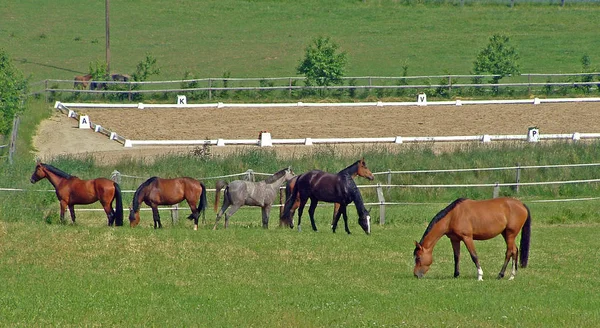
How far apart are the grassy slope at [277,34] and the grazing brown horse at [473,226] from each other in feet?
154

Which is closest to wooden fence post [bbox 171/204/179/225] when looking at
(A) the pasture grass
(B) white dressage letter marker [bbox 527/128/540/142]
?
(A) the pasture grass

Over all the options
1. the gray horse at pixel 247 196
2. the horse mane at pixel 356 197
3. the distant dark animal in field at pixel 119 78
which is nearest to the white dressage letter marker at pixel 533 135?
the horse mane at pixel 356 197

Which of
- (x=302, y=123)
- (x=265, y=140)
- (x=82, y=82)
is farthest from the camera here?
(x=82, y=82)

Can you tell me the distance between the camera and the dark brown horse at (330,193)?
2572 cm

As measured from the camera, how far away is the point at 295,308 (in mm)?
16547

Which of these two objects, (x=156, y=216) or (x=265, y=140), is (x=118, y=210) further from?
(x=265, y=140)

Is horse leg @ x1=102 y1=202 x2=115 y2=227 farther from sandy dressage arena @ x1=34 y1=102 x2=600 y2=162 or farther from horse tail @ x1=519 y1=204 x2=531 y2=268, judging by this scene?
sandy dressage arena @ x1=34 y1=102 x2=600 y2=162

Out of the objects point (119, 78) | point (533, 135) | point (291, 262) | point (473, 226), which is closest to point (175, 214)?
point (291, 262)

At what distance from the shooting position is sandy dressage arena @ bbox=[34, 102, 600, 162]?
46.8m

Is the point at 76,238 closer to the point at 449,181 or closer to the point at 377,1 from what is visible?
the point at 449,181

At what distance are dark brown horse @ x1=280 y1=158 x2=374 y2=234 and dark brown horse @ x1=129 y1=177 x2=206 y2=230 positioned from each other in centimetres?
222

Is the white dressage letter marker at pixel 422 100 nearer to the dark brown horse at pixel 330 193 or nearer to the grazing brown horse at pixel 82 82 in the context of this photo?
the grazing brown horse at pixel 82 82

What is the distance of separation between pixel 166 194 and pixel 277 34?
52.7 meters

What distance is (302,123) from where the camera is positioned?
49625mm
